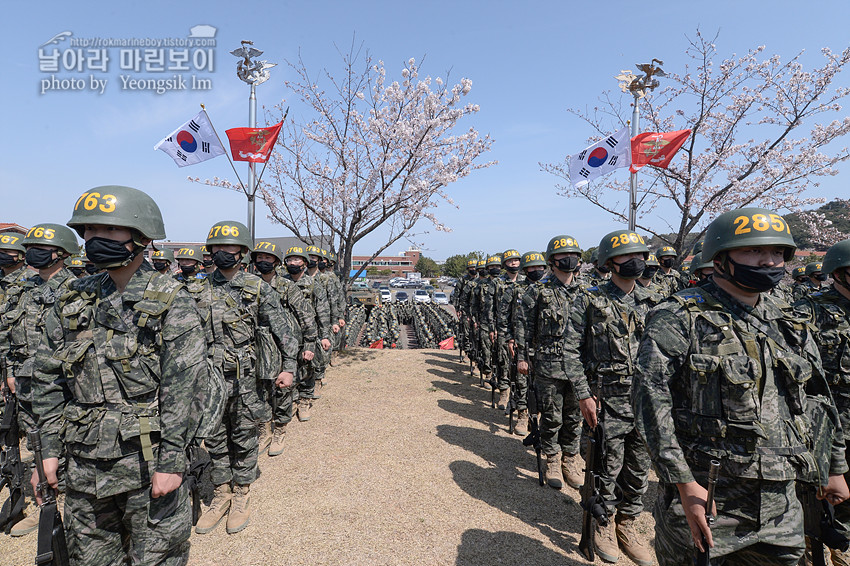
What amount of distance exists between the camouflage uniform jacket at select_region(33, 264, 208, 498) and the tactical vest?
10.1ft

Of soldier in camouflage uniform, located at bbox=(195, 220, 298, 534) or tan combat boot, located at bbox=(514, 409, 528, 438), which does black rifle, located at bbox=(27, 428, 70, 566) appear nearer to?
soldier in camouflage uniform, located at bbox=(195, 220, 298, 534)

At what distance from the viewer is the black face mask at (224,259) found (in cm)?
462

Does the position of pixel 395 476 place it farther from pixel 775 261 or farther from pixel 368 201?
pixel 368 201

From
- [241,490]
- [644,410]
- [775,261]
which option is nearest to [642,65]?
[775,261]

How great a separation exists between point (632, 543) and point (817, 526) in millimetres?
1448

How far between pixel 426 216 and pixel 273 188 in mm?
5404

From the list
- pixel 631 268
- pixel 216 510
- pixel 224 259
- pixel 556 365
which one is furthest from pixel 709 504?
pixel 224 259

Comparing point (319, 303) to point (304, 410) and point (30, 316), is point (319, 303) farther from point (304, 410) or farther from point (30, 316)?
point (30, 316)

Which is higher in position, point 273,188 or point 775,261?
point 273,188

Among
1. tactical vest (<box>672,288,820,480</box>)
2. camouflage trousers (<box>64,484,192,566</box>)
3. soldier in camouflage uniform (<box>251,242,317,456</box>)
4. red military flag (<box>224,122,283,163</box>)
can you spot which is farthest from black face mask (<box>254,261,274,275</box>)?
red military flag (<box>224,122,283,163</box>)

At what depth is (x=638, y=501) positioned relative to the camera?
391 centimetres

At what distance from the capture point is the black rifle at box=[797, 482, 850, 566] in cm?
293

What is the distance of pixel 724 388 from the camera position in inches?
87.0

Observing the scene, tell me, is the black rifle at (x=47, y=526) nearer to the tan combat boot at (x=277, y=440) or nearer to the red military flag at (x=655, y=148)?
the tan combat boot at (x=277, y=440)
